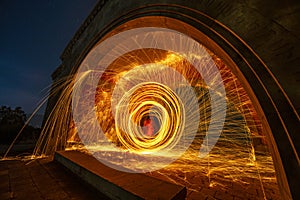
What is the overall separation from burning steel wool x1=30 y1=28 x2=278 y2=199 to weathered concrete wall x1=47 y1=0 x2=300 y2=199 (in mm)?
2116

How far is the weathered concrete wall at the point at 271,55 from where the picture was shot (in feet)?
4.17

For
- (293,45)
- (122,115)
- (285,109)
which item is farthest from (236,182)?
(122,115)

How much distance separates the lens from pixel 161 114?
28.2 ft

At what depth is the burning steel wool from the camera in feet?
15.0

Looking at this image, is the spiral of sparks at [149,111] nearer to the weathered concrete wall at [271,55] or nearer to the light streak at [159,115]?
the light streak at [159,115]

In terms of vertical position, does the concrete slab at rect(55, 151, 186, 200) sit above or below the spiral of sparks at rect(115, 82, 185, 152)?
below

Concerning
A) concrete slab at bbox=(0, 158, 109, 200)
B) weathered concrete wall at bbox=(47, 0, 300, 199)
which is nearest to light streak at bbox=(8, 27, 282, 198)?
concrete slab at bbox=(0, 158, 109, 200)

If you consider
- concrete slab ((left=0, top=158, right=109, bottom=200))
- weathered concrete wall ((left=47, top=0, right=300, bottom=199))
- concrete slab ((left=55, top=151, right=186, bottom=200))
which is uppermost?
weathered concrete wall ((left=47, top=0, right=300, bottom=199))

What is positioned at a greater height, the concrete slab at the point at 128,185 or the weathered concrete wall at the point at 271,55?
the weathered concrete wall at the point at 271,55

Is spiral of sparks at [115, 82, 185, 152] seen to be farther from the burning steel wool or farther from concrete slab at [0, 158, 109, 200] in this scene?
concrete slab at [0, 158, 109, 200]

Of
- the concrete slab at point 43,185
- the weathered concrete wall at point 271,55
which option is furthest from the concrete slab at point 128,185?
the weathered concrete wall at point 271,55

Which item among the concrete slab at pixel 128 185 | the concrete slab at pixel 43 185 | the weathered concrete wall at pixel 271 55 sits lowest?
the concrete slab at pixel 43 185

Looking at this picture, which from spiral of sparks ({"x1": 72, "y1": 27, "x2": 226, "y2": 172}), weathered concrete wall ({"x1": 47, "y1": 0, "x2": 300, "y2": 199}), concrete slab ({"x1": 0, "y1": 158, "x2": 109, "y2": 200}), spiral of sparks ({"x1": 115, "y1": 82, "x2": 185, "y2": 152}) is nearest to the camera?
weathered concrete wall ({"x1": 47, "y1": 0, "x2": 300, "y2": 199})

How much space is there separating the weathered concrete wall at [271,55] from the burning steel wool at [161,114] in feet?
6.94
